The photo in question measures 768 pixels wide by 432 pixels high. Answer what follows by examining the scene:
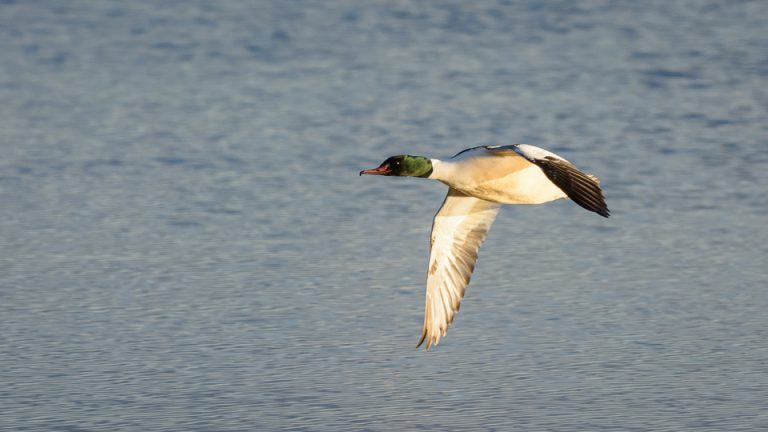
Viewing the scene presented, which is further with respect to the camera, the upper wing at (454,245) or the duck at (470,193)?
the upper wing at (454,245)

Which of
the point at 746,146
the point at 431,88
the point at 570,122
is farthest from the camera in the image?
the point at 431,88

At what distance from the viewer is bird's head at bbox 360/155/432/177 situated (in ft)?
24.1

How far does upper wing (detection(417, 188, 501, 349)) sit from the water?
22 centimetres

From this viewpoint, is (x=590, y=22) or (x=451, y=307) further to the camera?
(x=590, y=22)

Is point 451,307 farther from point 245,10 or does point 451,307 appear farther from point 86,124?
point 245,10

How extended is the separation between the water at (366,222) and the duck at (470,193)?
0.73ft

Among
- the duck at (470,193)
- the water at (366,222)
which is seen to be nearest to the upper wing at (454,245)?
the duck at (470,193)

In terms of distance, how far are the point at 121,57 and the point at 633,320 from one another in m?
7.74

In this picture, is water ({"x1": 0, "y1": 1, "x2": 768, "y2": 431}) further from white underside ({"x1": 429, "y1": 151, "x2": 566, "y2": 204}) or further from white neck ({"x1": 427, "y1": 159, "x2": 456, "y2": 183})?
white neck ({"x1": 427, "y1": 159, "x2": 456, "y2": 183})

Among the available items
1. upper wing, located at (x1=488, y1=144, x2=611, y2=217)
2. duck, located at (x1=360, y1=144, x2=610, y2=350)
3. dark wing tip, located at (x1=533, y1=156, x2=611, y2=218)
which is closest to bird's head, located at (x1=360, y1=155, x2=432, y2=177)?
duck, located at (x1=360, y1=144, x2=610, y2=350)

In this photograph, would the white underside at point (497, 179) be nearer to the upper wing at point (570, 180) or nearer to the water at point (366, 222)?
the upper wing at point (570, 180)

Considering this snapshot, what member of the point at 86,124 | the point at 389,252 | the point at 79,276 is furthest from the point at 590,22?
the point at 79,276

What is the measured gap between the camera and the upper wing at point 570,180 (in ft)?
21.6

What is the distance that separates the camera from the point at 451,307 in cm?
771
